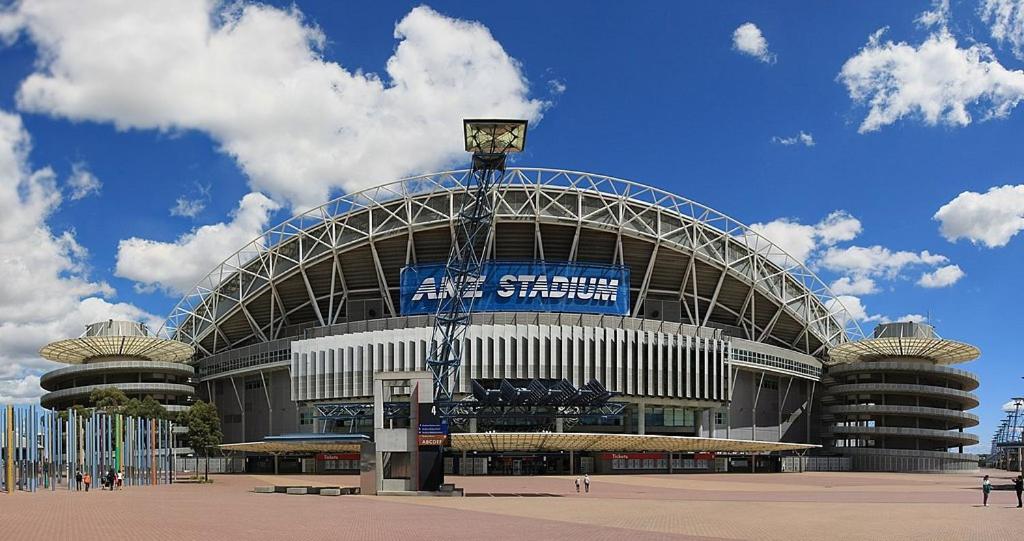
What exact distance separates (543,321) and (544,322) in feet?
0.53

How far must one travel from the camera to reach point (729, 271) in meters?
126

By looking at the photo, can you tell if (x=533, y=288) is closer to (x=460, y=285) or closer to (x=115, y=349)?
(x=460, y=285)

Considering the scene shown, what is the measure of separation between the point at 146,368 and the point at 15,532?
100m

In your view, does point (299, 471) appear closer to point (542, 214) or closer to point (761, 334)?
point (542, 214)

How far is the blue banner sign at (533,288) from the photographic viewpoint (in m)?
118

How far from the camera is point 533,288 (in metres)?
118

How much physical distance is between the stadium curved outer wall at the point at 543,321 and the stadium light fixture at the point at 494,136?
26.8 m

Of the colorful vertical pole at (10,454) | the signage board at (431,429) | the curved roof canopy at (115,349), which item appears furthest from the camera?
the curved roof canopy at (115,349)

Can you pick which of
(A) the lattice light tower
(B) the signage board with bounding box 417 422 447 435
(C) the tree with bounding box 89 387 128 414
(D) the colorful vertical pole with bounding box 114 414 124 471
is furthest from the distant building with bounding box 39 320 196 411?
(B) the signage board with bounding box 417 422 447 435

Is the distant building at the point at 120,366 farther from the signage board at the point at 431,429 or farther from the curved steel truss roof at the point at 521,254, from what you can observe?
the signage board at the point at 431,429

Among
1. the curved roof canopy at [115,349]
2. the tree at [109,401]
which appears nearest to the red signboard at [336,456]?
the tree at [109,401]

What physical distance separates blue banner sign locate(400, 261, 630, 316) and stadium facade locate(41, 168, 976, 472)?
37 centimetres

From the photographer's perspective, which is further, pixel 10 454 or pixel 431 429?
pixel 431 429

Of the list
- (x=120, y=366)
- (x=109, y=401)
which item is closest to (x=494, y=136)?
(x=109, y=401)
